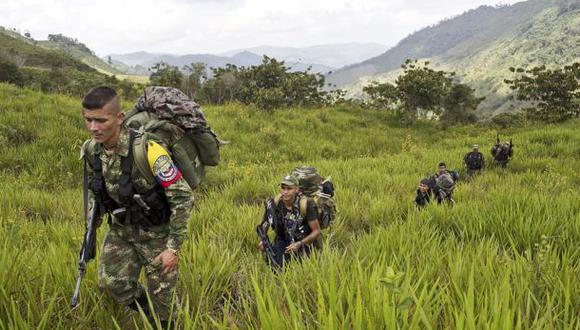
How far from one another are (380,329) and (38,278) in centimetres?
253

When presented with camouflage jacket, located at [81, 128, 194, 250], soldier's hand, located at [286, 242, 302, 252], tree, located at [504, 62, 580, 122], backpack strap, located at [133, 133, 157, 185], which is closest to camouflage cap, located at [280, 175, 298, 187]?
soldier's hand, located at [286, 242, 302, 252]

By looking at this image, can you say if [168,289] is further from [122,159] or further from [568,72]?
[568,72]

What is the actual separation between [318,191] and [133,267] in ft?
9.54

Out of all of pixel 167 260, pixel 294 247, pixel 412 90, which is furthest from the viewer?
pixel 412 90

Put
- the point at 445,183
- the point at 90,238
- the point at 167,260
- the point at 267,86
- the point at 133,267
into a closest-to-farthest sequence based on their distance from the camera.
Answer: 1. the point at 167,260
2. the point at 90,238
3. the point at 133,267
4. the point at 445,183
5. the point at 267,86

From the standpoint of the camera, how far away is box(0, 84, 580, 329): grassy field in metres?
2.11

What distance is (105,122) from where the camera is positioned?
263cm

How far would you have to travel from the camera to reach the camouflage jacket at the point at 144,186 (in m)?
2.64

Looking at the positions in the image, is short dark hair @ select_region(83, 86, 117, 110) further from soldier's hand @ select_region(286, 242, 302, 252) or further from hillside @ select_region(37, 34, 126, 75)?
hillside @ select_region(37, 34, 126, 75)

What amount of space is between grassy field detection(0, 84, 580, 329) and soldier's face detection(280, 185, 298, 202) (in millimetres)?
756

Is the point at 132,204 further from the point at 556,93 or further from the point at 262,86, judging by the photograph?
the point at 556,93

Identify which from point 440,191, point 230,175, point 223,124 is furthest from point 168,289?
point 223,124

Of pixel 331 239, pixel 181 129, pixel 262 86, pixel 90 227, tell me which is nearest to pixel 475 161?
pixel 331 239

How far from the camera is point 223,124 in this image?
15.2 meters
